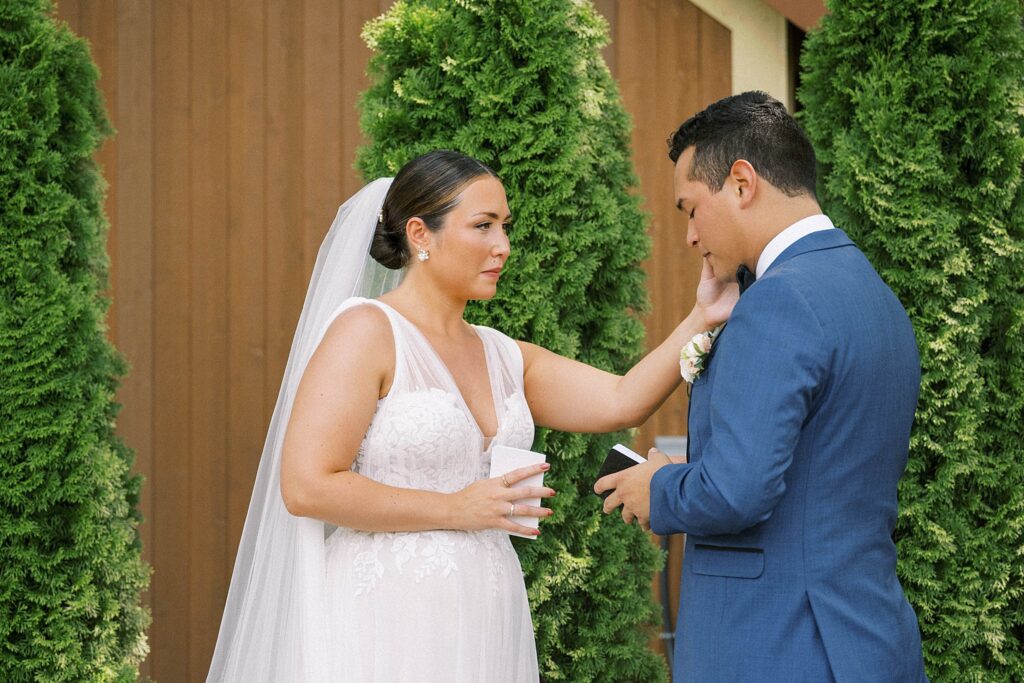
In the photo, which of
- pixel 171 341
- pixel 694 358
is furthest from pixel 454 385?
pixel 171 341

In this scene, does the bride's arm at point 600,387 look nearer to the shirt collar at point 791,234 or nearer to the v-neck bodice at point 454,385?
the v-neck bodice at point 454,385

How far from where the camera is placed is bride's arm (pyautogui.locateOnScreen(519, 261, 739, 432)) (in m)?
2.95

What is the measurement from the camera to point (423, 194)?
115 inches

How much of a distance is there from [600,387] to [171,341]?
3160 mm

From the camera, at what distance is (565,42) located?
3994 mm

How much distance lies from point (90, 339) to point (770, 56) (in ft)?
13.1

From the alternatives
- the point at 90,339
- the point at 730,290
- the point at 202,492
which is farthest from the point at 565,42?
the point at 202,492

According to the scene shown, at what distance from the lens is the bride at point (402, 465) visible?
8.63 ft

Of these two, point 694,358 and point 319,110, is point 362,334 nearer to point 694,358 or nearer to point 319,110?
point 694,358

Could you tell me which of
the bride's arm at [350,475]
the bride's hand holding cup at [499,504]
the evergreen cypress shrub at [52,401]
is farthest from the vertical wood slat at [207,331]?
the bride's hand holding cup at [499,504]

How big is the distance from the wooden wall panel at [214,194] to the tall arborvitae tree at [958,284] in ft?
9.30

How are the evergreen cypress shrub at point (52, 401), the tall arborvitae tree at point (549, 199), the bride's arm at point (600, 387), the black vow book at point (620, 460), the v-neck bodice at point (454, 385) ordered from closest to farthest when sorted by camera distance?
the black vow book at point (620, 460), the v-neck bodice at point (454, 385), the bride's arm at point (600, 387), the evergreen cypress shrub at point (52, 401), the tall arborvitae tree at point (549, 199)

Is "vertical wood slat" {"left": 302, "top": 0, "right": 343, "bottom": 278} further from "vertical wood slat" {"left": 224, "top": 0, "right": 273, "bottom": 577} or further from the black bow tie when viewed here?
the black bow tie

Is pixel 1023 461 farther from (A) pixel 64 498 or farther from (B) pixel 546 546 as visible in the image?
(A) pixel 64 498
